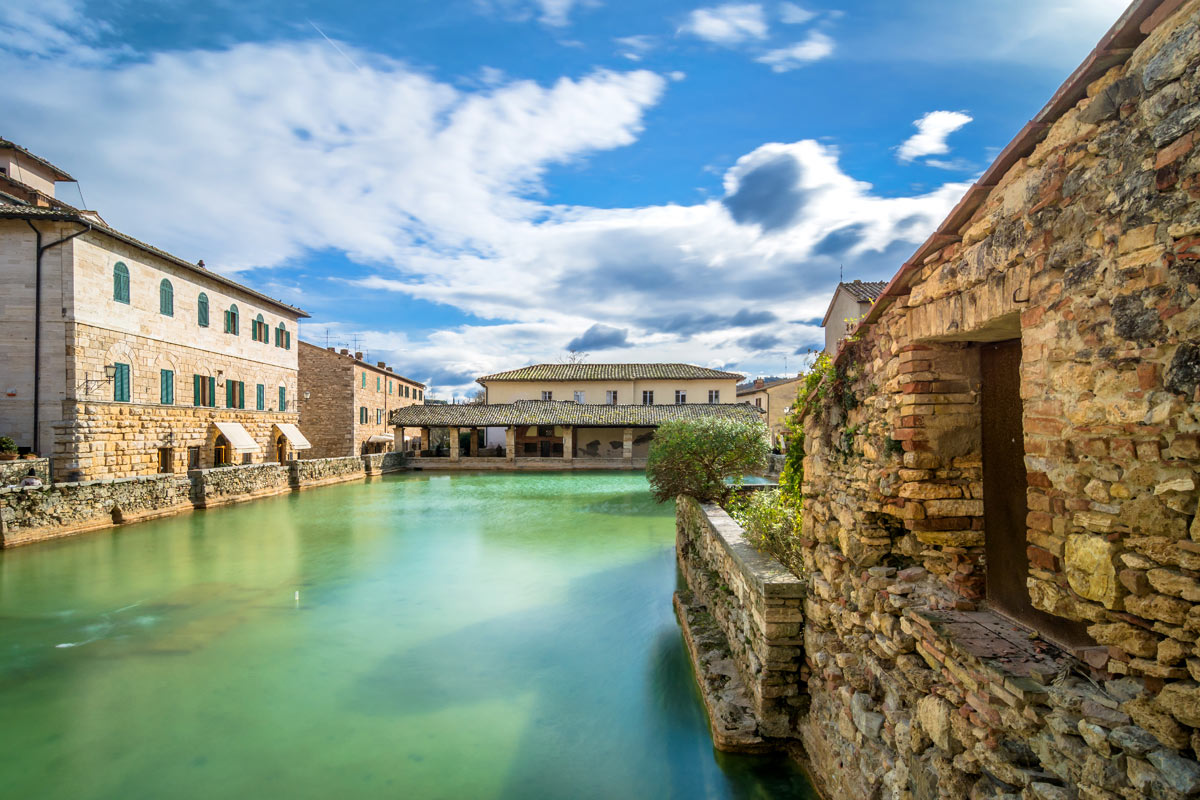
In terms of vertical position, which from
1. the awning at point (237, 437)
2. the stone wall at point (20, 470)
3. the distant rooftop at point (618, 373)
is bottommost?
the stone wall at point (20, 470)

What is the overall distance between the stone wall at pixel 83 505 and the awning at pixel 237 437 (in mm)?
5084

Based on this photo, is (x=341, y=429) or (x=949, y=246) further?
(x=341, y=429)

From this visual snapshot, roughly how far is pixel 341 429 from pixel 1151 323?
36827mm

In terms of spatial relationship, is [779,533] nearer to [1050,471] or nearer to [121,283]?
[1050,471]

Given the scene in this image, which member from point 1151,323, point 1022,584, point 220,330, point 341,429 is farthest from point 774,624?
point 341,429

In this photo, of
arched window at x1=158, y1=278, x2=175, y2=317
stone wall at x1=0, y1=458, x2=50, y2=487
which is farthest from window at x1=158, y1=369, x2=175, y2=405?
stone wall at x1=0, y1=458, x2=50, y2=487

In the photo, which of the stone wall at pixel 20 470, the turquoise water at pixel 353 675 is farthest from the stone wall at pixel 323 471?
the turquoise water at pixel 353 675

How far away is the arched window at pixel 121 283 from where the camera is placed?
18.7 meters

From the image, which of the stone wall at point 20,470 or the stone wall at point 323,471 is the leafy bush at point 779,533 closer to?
the stone wall at point 20,470

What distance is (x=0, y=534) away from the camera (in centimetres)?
1297

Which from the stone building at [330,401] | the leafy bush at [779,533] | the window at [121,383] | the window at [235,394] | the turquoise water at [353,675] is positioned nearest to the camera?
the turquoise water at [353,675]

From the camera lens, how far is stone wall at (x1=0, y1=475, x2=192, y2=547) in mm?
13359

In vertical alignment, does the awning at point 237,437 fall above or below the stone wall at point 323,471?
above

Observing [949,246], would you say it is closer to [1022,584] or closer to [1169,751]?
[1022,584]
